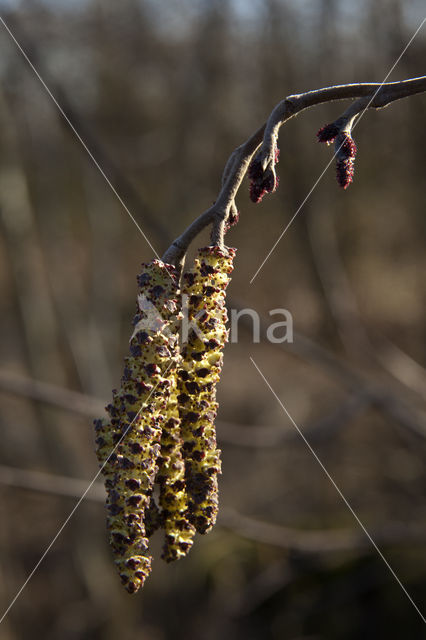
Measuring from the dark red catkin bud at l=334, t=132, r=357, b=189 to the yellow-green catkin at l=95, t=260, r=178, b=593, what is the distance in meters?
0.19

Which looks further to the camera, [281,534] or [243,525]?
[281,534]

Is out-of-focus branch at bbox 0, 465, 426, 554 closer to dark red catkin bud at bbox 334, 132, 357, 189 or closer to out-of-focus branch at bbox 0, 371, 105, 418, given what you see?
out-of-focus branch at bbox 0, 371, 105, 418

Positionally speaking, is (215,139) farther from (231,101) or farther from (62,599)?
(62,599)

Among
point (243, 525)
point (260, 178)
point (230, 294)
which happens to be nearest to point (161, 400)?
point (260, 178)

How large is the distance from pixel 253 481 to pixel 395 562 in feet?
5.50

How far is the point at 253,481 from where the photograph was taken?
17.8 feet

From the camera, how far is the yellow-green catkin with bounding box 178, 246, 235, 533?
2.07 ft

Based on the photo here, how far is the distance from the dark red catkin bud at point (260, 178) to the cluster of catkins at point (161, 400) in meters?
0.07

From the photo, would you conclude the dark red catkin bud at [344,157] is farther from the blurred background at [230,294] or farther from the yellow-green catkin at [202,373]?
the blurred background at [230,294]

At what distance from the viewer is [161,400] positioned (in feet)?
2.08

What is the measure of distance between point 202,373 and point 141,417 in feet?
0.26

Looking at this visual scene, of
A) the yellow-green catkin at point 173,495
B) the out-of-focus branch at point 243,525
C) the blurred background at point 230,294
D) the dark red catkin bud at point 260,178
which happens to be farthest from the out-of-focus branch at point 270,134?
the blurred background at point 230,294

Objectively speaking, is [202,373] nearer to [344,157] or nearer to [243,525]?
[344,157]

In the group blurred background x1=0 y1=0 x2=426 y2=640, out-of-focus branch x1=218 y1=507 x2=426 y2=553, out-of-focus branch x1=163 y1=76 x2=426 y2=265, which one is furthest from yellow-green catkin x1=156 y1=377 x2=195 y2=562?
blurred background x1=0 y1=0 x2=426 y2=640
